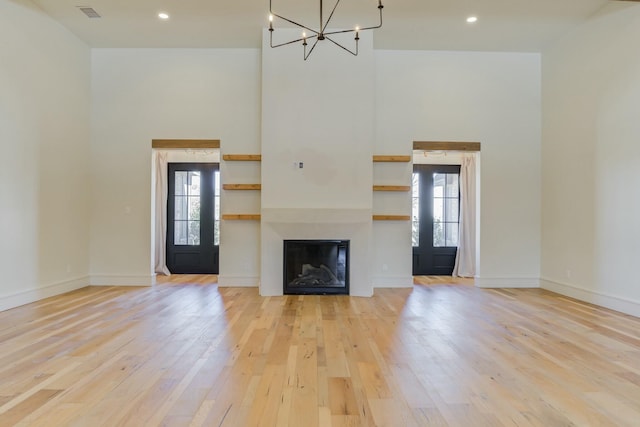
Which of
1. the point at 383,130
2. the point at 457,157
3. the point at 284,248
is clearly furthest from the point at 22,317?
the point at 457,157

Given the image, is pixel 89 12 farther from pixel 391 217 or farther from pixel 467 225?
pixel 467 225

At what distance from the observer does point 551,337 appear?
327cm

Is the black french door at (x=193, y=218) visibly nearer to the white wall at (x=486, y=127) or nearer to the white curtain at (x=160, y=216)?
the white curtain at (x=160, y=216)

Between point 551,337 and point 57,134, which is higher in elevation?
point 57,134

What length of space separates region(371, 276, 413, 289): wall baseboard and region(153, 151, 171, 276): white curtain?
4.21 meters

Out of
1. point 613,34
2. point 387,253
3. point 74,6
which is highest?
point 74,6

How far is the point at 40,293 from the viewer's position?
15.4 ft

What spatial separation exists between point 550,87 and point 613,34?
1.18 m

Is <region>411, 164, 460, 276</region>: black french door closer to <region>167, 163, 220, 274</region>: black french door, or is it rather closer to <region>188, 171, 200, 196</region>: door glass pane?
<region>167, 163, 220, 274</region>: black french door

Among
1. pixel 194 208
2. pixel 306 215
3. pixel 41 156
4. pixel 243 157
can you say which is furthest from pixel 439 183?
pixel 41 156

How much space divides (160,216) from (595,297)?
7.36 m

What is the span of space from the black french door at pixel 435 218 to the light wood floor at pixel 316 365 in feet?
9.06

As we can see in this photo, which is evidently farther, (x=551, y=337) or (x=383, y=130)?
(x=383, y=130)

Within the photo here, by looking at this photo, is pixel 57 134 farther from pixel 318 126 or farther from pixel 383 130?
pixel 383 130
